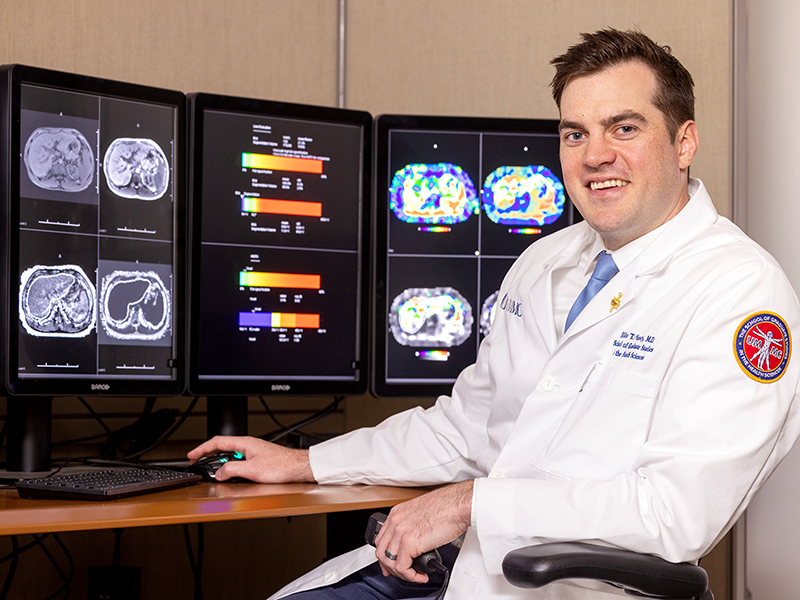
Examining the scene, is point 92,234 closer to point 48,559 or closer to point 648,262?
point 48,559

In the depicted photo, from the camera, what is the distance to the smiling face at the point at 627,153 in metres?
1.32

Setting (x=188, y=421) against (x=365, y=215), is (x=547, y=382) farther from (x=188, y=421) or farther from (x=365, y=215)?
(x=188, y=421)

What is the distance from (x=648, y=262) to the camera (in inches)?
51.3

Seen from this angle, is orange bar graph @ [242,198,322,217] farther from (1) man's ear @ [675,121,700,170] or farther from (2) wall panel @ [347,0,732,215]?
(1) man's ear @ [675,121,700,170]

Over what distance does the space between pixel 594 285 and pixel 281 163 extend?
0.78m

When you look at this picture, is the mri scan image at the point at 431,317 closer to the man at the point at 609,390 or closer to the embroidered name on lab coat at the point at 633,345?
the man at the point at 609,390

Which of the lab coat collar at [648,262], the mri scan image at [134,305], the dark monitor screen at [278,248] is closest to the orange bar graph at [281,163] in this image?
the dark monitor screen at [278,248]

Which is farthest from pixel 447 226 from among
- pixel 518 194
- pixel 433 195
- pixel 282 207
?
pixel 282 207

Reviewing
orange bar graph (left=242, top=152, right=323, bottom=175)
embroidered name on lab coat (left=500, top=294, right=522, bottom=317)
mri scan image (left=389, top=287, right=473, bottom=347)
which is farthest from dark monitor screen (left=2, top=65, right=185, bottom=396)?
embroidered name on lab coat (left=500, top=294, right=522, bottom=317)

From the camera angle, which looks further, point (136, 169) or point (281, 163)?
point (281, 163)

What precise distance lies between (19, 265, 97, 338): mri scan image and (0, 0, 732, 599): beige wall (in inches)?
17.2

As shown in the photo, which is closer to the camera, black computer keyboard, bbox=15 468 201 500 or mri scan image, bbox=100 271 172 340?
black computer keyboard, bbox=15 468 201 500

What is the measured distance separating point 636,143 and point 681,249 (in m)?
0.19

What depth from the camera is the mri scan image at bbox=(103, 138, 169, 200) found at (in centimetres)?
163
